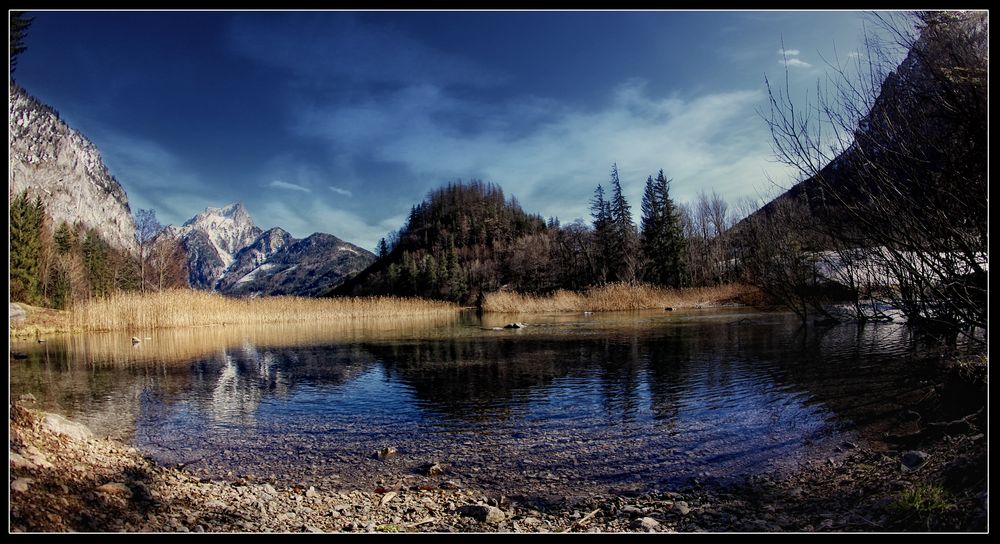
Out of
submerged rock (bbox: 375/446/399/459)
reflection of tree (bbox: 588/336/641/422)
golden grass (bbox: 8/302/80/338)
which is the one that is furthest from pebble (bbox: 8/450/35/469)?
golden grass (bbox: 8/302/80/338)

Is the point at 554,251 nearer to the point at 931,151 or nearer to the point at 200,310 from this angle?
the point at 200,310

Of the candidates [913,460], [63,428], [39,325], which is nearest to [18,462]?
[63,428]

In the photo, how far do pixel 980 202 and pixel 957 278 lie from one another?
117 cm

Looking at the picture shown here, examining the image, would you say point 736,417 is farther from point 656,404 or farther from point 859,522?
point 859,522

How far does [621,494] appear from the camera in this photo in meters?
5.59

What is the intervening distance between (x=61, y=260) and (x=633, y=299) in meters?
60.7

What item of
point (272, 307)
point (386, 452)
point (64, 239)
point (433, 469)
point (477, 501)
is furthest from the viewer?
point (64, 239)

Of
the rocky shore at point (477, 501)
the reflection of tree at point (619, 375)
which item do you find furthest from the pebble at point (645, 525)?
the reflection of tree at point (619, 375)

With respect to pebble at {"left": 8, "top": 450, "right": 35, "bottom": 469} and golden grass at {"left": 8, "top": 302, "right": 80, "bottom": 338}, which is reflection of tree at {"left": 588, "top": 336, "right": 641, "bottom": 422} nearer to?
pebble at {"left": 8, "top": 450, "right": 35, "bottom": 469}

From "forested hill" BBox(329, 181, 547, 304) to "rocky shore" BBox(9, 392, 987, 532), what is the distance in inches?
3112

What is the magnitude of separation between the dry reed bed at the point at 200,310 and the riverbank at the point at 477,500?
31296mm

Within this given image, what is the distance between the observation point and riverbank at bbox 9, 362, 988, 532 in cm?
389

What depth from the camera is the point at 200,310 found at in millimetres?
35656

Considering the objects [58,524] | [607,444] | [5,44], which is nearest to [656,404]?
[607,444]
